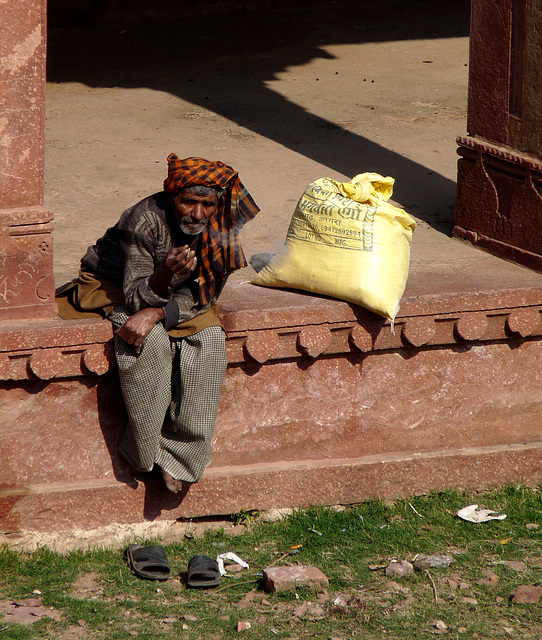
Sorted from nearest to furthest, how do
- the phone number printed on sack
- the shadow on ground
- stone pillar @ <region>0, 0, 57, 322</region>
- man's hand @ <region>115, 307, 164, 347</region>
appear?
stone pillar @ <region>0, 0, 57, 322</region>, man's hand @ <region>115, 307, 164, 347</region>, the phone number printed on sack, the shadow on ground

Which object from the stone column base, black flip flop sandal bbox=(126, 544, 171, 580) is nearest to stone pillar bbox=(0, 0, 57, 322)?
black flip flop sandal bbox=(126, 544, 171, 580)

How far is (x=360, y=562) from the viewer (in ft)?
13.4

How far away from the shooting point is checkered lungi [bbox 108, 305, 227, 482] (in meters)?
3.89

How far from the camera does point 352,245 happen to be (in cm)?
417

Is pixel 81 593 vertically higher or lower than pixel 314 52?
lower

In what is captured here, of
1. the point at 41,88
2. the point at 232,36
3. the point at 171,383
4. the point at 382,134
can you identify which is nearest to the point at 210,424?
the point at 171,383

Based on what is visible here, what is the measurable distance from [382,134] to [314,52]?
2.29 metres

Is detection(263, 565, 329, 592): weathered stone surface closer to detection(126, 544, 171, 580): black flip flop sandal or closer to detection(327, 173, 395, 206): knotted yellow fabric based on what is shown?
detection(126, 544, 171, 580): black flip flop sandal

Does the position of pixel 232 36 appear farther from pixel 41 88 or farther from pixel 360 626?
pixel 360 626

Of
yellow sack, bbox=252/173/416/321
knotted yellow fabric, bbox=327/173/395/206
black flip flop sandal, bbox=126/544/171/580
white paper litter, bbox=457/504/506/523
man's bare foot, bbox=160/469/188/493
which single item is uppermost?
knotted yellow fabric, bbox=327/173/395/206

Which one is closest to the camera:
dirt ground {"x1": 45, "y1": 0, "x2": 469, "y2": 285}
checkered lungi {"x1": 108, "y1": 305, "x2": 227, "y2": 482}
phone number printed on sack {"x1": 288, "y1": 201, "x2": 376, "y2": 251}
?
checkered lungi {"x1": 108, "y1": 305, "x2": 227, "y2": 482}

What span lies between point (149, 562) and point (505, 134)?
2.62 meters

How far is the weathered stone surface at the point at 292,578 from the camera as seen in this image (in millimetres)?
3834

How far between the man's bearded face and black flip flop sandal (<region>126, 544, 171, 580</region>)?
1259 millimetres
